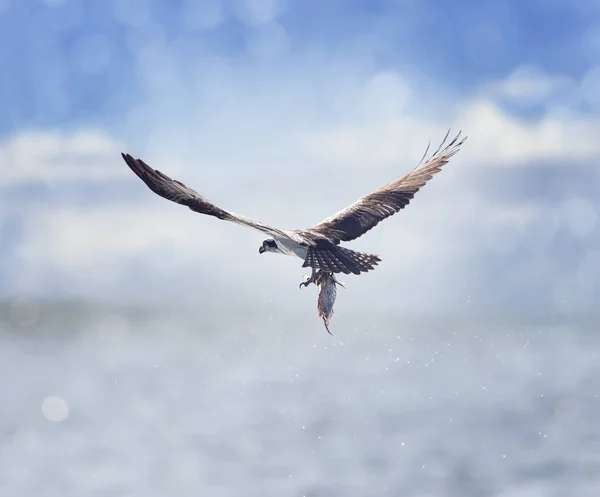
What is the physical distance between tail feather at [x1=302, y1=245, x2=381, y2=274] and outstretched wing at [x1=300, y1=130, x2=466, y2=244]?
1066mm

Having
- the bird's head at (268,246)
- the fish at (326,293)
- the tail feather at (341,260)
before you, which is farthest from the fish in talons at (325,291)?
the bird's head at (268,246)

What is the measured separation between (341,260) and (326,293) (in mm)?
533

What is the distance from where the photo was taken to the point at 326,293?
43.7 ft

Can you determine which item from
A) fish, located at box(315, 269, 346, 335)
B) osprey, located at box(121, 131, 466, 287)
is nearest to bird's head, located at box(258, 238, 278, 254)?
osprey, located at box(121, 131, 466, 287)

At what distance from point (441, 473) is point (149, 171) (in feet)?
93.9

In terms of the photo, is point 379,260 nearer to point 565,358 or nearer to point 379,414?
point 379,414

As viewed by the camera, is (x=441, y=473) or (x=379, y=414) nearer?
(x=441, y=473)

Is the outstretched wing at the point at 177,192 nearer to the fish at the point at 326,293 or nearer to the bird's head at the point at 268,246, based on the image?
the bird's head at the point at 268,246

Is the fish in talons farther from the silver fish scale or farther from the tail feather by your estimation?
the tail feather

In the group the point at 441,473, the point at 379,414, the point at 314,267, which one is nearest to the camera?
the point at 314,267

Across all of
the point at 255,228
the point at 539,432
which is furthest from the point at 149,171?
the point at 539,432

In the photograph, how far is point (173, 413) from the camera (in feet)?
184

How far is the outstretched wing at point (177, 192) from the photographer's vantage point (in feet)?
42.6

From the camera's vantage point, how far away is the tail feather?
13.0 metres
